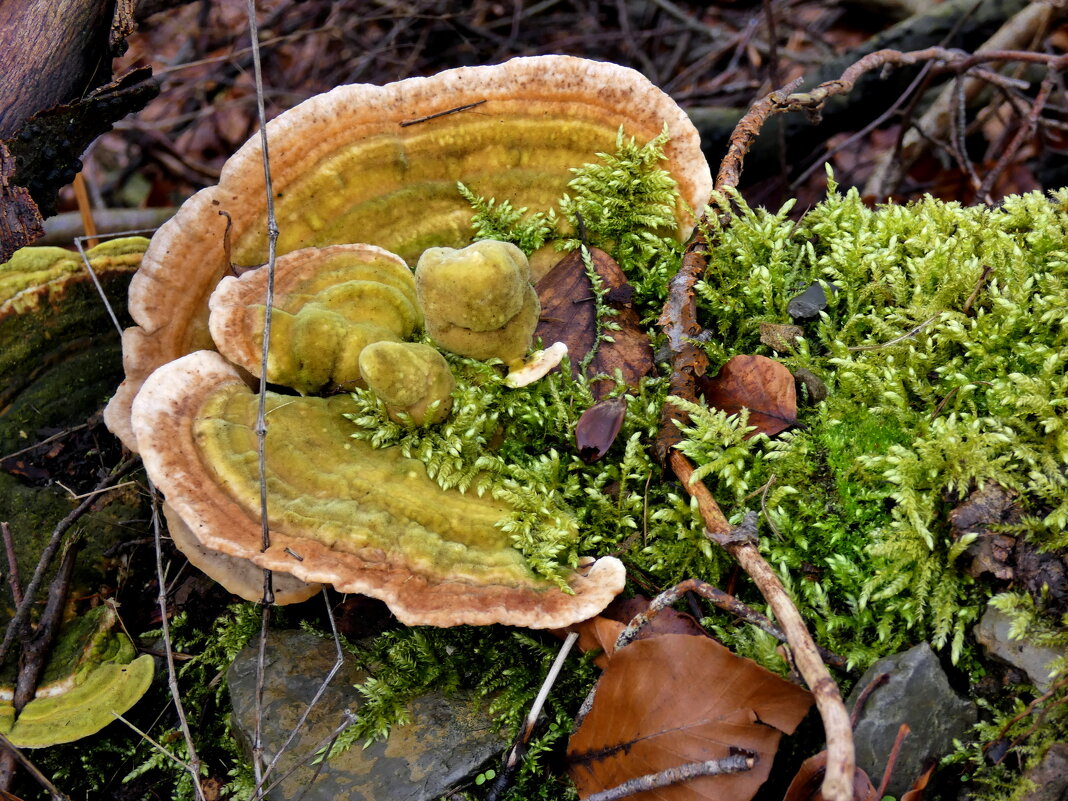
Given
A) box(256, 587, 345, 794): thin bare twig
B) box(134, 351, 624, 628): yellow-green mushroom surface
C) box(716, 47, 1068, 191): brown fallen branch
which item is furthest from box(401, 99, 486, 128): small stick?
box(256, 587, 345, 794): thin bare twig

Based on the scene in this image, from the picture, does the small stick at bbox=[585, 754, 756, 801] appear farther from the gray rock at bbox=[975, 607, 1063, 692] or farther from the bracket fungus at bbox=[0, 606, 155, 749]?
the bracket fungus at bbox=[0, 606, 155, 749]

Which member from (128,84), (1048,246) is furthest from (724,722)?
→ (128,84)

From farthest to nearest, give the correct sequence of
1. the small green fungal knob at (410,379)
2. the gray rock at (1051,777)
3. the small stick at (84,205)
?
the small stick at (84,205), the small green fungal knob at (410,379), the gray rock at (1051,777)

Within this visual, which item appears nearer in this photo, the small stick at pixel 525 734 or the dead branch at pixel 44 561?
the small stick at pixel 525 734

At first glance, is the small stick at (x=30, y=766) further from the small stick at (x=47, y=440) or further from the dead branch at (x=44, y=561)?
the small stick at (x=47, y=440)

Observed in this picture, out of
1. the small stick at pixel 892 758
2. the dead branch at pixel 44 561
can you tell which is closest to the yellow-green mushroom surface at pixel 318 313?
the dead branch at pixel 44 561
